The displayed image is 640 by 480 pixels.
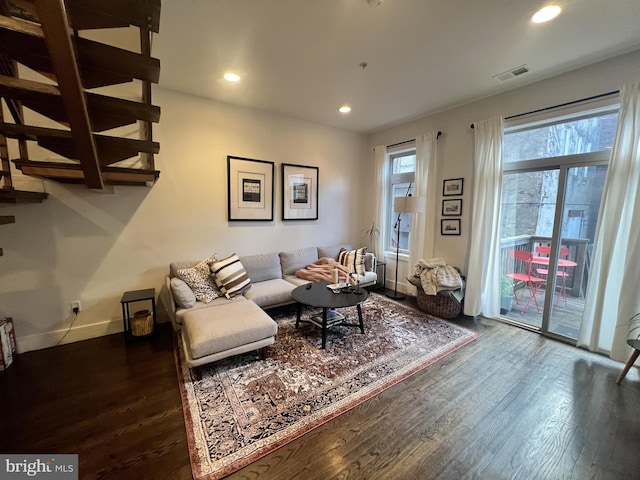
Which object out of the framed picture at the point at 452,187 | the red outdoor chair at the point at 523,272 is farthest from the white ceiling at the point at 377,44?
the red outdoor chair at the point at 523,272

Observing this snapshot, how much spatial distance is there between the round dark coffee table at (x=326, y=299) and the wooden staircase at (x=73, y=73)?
197cm

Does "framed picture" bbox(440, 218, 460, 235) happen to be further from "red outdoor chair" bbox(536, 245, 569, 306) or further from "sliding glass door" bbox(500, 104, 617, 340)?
"red outdoor chair" bbox(536, 245, 569, 306)

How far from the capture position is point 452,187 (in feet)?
11.8

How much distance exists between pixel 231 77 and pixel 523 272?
4.05 meters

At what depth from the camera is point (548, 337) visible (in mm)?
2900

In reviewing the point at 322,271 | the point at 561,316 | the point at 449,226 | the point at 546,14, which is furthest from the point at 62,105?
the point at 561,316

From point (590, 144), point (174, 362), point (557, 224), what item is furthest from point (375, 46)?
point (174, 362)

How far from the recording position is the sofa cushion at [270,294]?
3.10 metres

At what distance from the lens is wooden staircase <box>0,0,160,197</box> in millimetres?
1309

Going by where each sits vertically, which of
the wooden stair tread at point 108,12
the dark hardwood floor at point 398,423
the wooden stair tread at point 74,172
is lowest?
the dark hardwood floor at point 398,423

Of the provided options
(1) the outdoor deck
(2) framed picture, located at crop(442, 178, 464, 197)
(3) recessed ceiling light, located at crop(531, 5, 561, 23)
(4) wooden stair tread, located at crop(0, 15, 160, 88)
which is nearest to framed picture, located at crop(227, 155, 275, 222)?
(4) wooden stair tread, located at crop(0, 15, 160, 88)

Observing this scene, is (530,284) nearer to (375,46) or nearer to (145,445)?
(375,46)

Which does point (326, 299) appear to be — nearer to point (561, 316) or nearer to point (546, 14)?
point (561, 316)

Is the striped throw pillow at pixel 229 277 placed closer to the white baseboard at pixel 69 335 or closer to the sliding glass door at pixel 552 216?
the white baseboard at pixel 69 335
